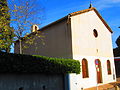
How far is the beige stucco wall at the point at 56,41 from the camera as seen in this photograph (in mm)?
14711

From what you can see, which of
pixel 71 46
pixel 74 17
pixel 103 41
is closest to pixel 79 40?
pixel 71 46

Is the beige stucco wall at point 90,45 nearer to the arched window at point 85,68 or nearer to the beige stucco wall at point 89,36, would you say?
the beige stucco wall at point 89,36

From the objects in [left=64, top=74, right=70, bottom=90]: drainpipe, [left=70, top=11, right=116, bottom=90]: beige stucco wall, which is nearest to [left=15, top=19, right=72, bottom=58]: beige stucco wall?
[left=70, top=11, right=116, bottom=90]: beige stucco wall

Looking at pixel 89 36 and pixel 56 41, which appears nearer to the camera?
pixel 56 41

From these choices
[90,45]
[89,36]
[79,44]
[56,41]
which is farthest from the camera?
[89,36]

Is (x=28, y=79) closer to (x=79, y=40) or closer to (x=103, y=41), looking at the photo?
(x=79, y=40)

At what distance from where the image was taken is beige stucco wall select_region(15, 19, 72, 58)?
14.7 m

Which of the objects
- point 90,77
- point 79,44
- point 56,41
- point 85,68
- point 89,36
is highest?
point 89,36

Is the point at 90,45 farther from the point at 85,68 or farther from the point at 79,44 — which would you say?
the point at 85,68

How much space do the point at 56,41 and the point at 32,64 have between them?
21.3 ft

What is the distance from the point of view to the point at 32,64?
9570mm

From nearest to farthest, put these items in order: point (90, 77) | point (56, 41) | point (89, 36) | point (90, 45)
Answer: point (90, 77) → point (56, 41) → point (90, 45) → point (89, 36)

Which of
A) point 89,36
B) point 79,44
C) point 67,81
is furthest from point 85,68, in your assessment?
point 67,81

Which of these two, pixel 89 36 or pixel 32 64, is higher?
pixel 89 36
